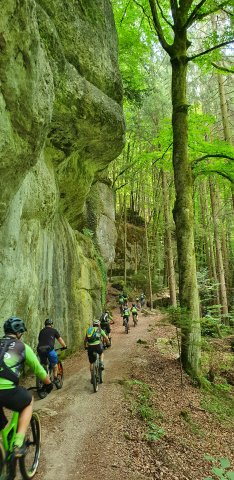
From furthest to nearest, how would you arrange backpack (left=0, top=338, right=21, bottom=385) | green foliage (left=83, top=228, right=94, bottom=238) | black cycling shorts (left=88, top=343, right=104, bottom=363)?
green foliage (left=83, top=228, right=94, bottom=238) < black cycling shorts (left=88, top=343, right=104, bottom=363) < backpack (left=0, top=338, right=21, bottom=385)

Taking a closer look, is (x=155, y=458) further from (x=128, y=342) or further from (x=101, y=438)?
(x=128, y=342)

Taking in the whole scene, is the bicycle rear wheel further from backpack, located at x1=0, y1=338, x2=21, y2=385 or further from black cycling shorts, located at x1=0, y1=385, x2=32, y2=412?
backpack, located at x1=0, y1=338, x2=21, y2=385

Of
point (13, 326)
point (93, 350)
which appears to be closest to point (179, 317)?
point (93, 350)

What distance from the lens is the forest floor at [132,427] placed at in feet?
19.4

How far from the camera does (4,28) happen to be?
5074mm

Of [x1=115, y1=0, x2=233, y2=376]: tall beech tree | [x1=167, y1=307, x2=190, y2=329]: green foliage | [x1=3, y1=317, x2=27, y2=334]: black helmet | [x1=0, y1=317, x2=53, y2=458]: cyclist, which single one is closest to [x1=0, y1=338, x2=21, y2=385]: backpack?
[x1=0, y1=317, x2=53, y2=458]: cyclist

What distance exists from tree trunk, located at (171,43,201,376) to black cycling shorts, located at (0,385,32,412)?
7.91m

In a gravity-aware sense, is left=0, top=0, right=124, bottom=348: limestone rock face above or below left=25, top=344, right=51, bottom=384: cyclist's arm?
above

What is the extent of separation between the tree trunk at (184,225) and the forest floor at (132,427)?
3.70 feet

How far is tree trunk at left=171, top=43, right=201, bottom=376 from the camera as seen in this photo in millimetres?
11781

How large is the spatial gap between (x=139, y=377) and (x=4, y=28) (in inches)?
403

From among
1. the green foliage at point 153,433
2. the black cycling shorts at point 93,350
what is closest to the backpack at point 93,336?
the black cycling shorts at point 93,350

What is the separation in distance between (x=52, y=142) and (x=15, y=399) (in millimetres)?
9575

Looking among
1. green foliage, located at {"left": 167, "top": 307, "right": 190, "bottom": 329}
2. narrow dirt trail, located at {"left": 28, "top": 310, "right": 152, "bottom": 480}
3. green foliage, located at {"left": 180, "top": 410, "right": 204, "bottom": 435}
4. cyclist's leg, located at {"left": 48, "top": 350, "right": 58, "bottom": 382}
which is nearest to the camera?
narrow dirt trail, located at {"left": 28, "top": 310, "right": 152, "bottom": 480}
